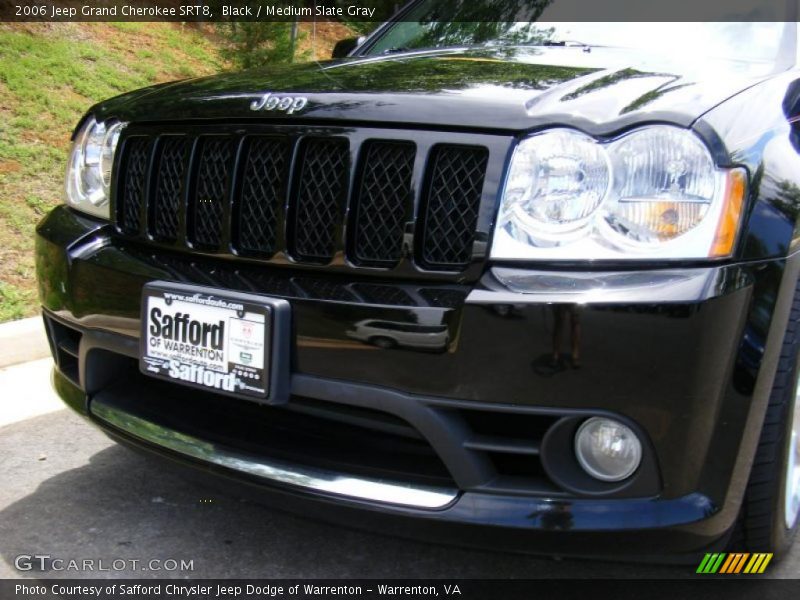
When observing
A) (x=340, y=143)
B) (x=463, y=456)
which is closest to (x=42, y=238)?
(x=340, y=143)

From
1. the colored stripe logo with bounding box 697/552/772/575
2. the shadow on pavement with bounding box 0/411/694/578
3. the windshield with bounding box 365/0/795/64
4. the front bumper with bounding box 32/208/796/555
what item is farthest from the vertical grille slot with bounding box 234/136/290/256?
the colored stripe logo with bounding box 697/552/772/575

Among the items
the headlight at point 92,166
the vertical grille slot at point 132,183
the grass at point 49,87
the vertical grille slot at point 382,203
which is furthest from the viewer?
the grass at point 49,87

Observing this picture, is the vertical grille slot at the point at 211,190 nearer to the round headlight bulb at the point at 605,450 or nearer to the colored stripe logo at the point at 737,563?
the round headlight bulb at the point at 605,450

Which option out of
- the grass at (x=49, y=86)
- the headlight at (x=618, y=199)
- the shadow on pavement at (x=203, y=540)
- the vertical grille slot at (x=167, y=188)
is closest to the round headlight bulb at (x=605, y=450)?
the headlight at (x=618, y=199)

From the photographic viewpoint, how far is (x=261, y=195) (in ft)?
7.13

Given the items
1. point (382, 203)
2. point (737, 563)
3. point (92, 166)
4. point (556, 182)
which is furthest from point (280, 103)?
point (737, 563)

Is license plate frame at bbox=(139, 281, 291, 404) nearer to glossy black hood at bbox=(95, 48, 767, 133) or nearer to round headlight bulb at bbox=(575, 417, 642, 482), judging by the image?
glossy black hood at bbox=(95, 48, 767, 133)

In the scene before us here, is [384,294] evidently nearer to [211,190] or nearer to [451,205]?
[451,205]

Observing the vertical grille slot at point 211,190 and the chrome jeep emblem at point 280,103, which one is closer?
the chrome jeep emblem at point 280,103

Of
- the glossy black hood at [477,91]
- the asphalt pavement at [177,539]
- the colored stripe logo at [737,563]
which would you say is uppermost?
the glossy black hood at [477,91]

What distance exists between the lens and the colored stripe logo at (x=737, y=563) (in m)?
2.04

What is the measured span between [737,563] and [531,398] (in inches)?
31.4

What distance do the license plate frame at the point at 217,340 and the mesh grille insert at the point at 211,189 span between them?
195mm

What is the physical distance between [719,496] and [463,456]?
0.52m
